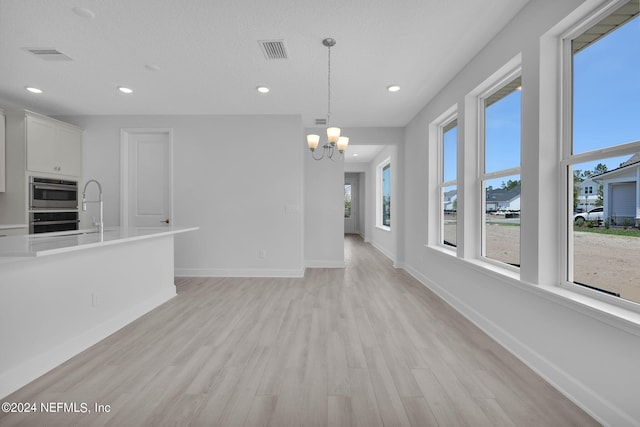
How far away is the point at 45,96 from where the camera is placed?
4.24 metres

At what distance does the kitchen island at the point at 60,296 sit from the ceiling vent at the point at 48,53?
1867 mm

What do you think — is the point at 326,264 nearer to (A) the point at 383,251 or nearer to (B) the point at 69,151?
(A) the point at 383,251

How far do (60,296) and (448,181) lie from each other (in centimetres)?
437

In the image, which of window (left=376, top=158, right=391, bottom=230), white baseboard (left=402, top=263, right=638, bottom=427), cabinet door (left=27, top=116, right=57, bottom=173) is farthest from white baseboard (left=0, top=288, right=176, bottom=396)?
window (left=376, top=158, right=391, bottom=230)

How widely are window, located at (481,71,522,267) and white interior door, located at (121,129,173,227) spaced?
477cm

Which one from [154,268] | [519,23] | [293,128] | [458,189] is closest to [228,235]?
[154,268]

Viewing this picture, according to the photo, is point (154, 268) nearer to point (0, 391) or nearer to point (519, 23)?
point (0, 391)

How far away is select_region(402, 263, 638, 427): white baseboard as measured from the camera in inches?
62.4

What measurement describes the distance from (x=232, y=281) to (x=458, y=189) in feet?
11.7

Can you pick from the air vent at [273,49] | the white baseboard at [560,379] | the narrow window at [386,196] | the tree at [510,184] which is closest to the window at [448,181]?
the tree at [510,184]

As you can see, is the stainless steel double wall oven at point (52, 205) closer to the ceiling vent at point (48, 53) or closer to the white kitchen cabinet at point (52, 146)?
the white kitchen cabinet at point (52, 146)

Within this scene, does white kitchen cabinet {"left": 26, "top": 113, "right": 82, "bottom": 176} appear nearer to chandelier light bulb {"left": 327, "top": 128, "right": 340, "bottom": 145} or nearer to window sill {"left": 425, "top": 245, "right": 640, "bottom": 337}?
chandelier light bulb {"left": 327, "top": 128, "right": 340, "bottom": 145}

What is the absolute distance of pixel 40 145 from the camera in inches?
171

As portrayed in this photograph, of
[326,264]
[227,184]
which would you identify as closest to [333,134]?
[227,184]
